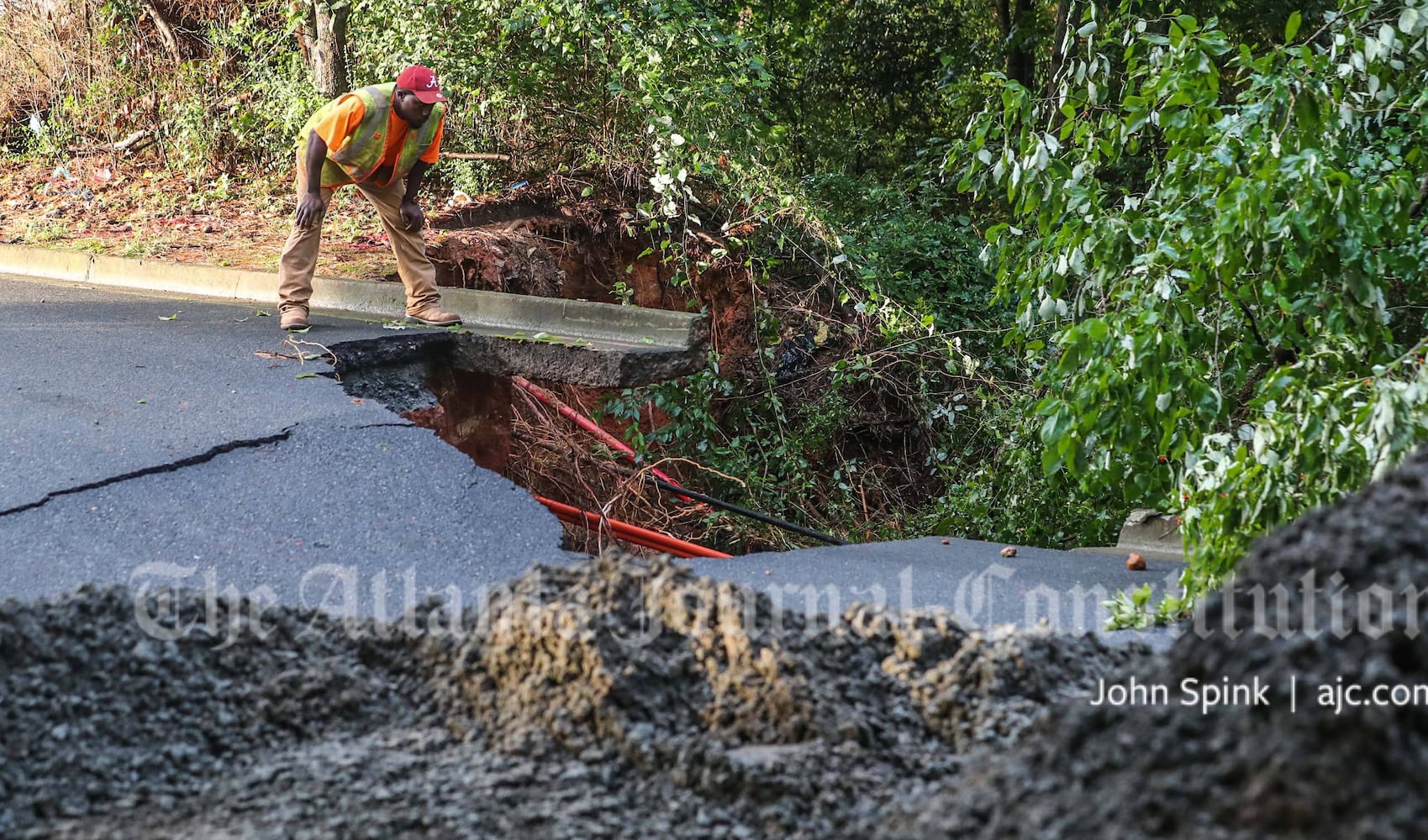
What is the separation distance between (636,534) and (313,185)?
9.23 feet

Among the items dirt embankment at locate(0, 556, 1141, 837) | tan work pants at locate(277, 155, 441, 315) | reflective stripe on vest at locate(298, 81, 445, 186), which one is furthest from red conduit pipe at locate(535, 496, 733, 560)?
dirt embankment at locate(0, 556, 1141, 837)

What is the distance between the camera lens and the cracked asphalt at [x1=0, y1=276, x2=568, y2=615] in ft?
12.5

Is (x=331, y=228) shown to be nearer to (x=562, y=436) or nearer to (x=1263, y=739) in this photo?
(x=562, y=436)

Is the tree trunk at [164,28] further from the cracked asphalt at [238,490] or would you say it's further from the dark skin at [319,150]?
the cracked asphalt at [238,490]

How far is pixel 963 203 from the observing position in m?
12.1

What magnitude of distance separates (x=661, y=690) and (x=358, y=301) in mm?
5883

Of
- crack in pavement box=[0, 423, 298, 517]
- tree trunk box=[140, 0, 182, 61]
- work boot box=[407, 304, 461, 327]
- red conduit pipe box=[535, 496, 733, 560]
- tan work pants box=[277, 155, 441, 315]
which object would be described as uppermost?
tree trunk box=[140, 0, 182, 61]

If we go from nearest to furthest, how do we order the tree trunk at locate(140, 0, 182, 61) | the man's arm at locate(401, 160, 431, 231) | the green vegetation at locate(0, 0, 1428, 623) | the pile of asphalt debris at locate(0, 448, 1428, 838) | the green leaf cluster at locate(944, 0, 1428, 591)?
the pile of asphalt debris at locate(0, 448, 1428, 838) < the green leaf cluster at locate(944, 0, 1428, 591) < the green vegetation at locate(0, 0, 1428, 623) < the man's arm at locate(401, 160, 431, 231) < the tree trunk at locate(140, 0, 182, 61)

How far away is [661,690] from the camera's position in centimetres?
249

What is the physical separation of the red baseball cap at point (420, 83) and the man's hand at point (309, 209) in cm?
81

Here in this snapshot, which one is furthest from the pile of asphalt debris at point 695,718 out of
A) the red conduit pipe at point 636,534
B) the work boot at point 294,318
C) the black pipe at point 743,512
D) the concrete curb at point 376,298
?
the concrete curb at point 376,298

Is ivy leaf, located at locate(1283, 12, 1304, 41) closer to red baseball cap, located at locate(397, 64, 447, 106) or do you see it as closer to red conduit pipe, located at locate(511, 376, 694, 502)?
red conduit pipe, located at locate(511, 376, 694, 502)

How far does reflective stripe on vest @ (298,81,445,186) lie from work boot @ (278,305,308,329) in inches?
33.1

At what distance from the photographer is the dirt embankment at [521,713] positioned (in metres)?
2.14
